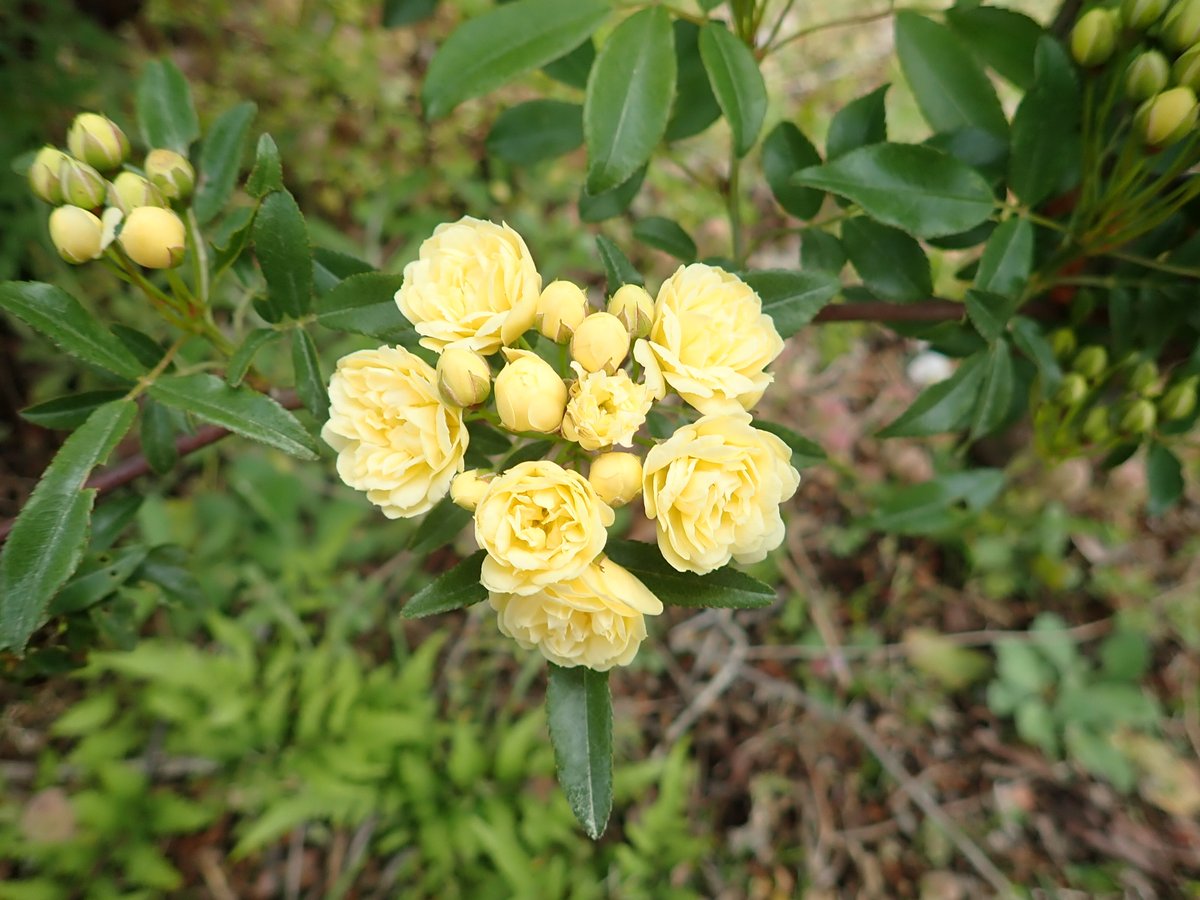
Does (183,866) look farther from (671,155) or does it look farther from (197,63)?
(197,63)

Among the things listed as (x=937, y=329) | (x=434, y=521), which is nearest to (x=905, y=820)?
(x=937, y=329)

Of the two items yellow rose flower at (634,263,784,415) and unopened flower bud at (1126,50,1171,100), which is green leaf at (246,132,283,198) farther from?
unopened flower bud at (1126,50,1171,100)

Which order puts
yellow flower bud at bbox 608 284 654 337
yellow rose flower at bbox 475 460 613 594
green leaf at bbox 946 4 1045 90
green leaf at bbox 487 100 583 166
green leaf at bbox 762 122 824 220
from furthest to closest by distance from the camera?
green leaf at bbox 487 100 583 166 < green leaf at bbox 762 122 824 220 < green leaf at bbox 946 4 1045 90 < yellow flower bud at bbox 608 284 654 337 < yellow rose flower at bbox 475 460 613 594

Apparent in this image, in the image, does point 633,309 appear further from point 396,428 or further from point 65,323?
point 65,323

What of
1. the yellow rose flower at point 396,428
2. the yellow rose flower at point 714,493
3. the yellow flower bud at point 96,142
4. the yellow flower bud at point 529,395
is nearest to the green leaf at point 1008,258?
the yellow rose flower at point 714,493

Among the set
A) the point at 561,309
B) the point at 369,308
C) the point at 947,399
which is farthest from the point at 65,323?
the point at 947,399

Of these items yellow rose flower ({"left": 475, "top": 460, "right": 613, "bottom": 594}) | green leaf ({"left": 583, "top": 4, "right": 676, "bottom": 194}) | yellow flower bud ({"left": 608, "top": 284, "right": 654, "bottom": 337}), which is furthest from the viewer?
green leaf ({"left": 583, "top": 4, "right": 676, "bottom": 194})

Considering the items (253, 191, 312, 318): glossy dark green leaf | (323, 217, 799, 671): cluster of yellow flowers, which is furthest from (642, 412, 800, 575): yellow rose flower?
(253, 191, 312, 318): glossy dark green leaf

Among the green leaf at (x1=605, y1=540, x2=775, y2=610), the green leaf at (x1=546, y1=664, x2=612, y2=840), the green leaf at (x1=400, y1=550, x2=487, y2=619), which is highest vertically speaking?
the green leaf at (x1=400, y1=550, x2=487, y2=619)
